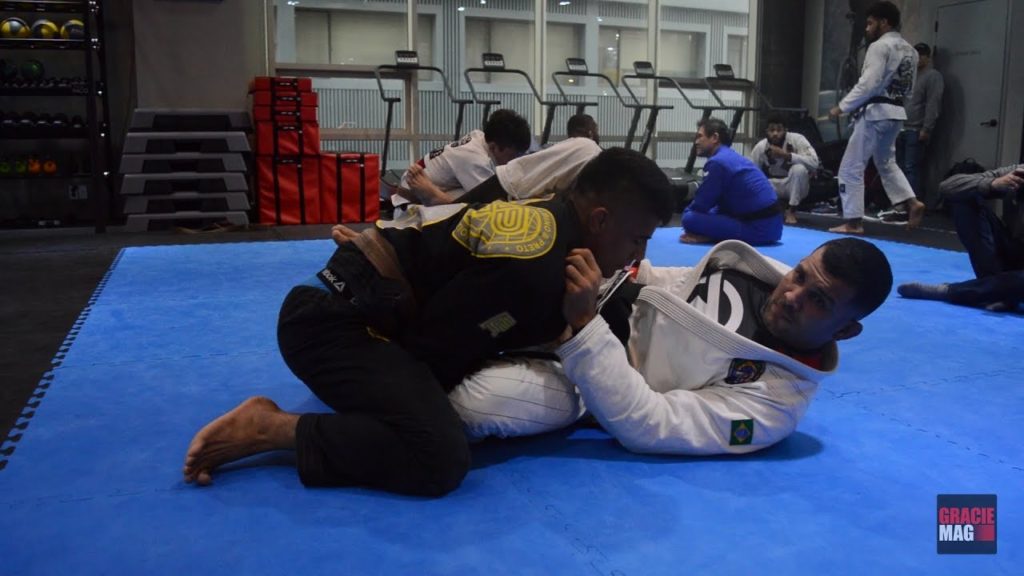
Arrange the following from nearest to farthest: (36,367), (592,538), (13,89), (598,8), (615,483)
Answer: (592,538)
(615,483)
(36,367)
(13,89)
(598,8)

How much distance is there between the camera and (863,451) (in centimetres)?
235

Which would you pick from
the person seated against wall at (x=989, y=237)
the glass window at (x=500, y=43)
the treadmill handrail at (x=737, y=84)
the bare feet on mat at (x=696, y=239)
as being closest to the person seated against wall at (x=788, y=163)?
the treadmill handrail at (x=737, y=84)

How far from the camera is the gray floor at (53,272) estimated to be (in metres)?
3.17

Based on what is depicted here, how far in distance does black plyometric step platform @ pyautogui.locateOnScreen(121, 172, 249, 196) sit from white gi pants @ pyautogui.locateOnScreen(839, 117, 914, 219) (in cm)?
565

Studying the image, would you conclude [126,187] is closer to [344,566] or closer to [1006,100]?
[344,566]

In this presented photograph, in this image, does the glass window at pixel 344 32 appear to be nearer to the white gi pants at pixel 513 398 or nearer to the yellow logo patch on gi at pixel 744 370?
the white gi pants at pixel 513 398

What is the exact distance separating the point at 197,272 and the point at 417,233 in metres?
3.76

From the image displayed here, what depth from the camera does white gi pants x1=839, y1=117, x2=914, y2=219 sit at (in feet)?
24.6

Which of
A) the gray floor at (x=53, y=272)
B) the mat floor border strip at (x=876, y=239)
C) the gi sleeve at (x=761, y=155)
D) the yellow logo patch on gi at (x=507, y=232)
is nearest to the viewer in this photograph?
the yellow logo patch on gi at (x=507, y=232)

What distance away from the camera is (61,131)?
783 centimetres

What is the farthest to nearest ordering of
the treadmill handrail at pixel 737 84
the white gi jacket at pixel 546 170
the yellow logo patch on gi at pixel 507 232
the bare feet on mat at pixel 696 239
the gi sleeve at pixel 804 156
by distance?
1. the treadmill handrail at pixel 737 84
2. the gi sleeve at pixel 804 156
3. the bare feet on mat at pixel 696 239
4. the white gi jacket at pixel 546 170
5. the yellow logo patch on gi at pixel 507 232

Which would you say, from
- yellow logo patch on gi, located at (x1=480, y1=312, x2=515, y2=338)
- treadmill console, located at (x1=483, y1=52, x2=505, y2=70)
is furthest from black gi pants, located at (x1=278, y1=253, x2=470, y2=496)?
treadmill console, located at (x1=483, y1=52, x2=505, y2=70)

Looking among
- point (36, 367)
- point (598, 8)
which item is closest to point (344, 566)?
point (36, 367)

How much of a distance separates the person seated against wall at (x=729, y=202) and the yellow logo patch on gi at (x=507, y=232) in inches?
194
